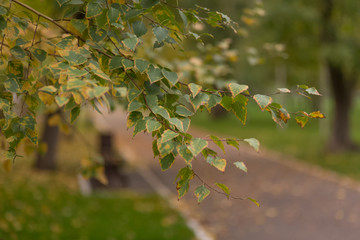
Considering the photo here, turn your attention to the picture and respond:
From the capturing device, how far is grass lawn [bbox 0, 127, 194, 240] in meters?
6.14

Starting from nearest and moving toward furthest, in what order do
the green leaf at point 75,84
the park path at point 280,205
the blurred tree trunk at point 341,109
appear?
the green leaf at point 75,84
the park path at point 280,205
the blurred tree trunk at point 341,109

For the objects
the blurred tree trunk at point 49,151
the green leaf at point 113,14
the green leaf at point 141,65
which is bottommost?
the blurred tree trunk at point 49,151

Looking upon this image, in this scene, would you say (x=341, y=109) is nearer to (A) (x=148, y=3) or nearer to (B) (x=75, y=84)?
(A) (x=148, y=3)

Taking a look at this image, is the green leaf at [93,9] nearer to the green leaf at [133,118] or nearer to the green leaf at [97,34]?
the green leaf at [97,34]

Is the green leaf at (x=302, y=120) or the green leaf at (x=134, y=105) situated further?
the green leaf at (x=302, y=120)

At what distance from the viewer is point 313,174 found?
38.2 feet

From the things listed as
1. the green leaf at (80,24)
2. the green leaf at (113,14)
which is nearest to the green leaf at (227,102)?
the green leaf at (113,14)

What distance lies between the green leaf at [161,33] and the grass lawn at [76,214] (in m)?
4.38

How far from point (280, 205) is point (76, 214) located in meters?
3.72

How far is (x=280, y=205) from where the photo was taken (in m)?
8.50

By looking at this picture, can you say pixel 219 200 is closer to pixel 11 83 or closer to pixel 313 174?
pixel 313 174

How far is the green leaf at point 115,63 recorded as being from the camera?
6.97 ft

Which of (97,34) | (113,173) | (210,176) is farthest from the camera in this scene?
(210,176)

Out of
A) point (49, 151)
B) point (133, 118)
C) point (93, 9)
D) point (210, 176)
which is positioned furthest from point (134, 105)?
point (49, 151)
